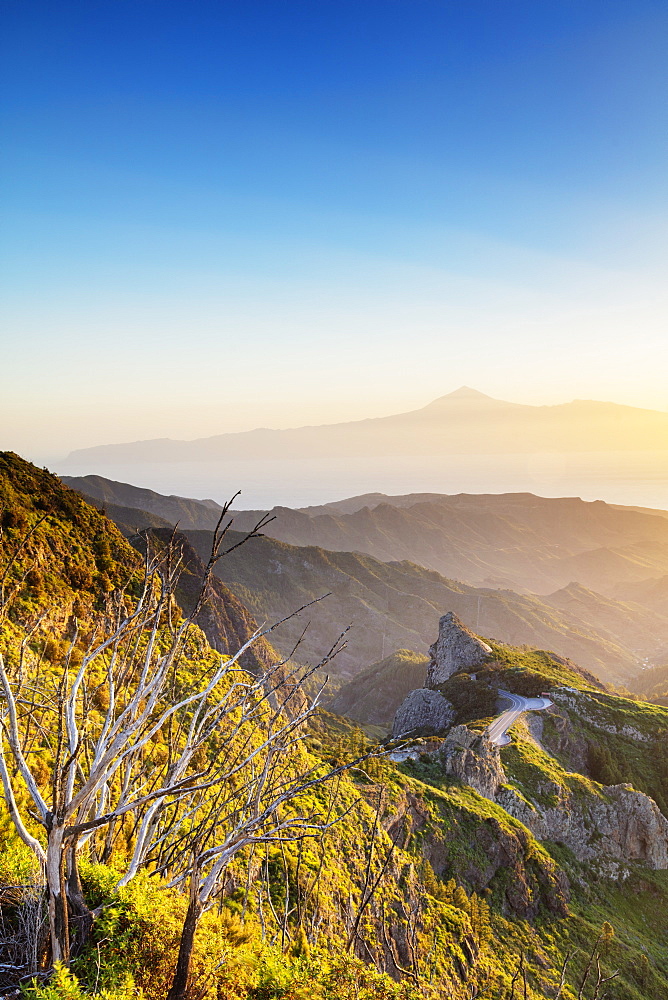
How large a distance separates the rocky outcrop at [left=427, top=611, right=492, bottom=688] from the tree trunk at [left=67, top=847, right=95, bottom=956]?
55766mm

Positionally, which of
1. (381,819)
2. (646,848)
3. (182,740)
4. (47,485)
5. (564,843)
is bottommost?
(646,848)

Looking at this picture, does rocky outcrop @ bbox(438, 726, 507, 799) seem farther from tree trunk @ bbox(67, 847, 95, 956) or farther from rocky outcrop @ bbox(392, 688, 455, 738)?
tree trunk @ bbox(67, 847, 95, 956)

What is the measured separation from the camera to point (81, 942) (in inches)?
178

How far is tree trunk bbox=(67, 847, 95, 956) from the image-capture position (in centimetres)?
451

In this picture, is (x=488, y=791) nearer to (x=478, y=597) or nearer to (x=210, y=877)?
(x=210, y=877)

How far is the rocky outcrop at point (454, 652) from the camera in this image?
57938 millimetres

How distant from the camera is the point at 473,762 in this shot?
27188 millimetres

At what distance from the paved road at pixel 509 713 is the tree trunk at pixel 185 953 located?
32635mm

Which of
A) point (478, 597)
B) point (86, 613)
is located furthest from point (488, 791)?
point (478, 597)

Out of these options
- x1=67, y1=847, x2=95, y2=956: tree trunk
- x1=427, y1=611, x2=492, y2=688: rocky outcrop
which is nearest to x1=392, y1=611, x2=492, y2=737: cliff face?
x1=427, y1=611, x2=492, y2=688: rocky outcrop

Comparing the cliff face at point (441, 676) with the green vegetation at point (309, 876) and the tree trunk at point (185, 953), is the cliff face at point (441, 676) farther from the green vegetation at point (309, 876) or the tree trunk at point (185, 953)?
the tree trunk at point (185, 953)

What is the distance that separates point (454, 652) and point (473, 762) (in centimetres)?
3369

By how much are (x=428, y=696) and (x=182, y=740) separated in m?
41.1

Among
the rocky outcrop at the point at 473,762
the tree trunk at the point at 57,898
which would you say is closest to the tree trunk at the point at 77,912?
the tree trunk at the point at 57,898
